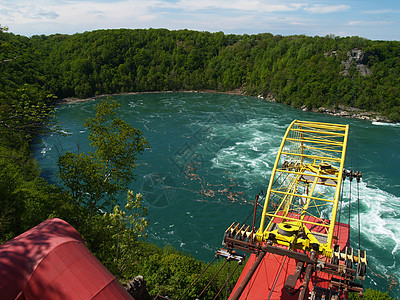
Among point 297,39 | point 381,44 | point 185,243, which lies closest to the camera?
point 185,243

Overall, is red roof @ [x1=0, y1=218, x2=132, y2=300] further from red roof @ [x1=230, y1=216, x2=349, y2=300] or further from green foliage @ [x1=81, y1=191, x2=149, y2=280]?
green foliage @ [x1=81, y1=191, x2=149, y2=280]

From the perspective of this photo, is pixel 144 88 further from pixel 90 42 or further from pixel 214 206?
pixel 214 206

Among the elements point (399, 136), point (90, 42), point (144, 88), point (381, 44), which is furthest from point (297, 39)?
point (90, 42)

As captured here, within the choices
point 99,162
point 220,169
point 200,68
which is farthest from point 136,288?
point 200,68

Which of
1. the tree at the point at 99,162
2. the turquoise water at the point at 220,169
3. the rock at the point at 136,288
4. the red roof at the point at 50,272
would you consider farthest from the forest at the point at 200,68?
the red roof at the point at 50,272

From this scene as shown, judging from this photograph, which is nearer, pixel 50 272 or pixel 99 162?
pixel 50 272

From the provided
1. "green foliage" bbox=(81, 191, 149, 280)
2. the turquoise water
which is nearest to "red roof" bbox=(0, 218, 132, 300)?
"green foliage" bbox=(81, 191, 149, 280)

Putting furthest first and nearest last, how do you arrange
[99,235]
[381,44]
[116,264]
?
[381,44] → [99,235] → [116,264]

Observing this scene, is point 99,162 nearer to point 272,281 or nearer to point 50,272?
point 272,281
